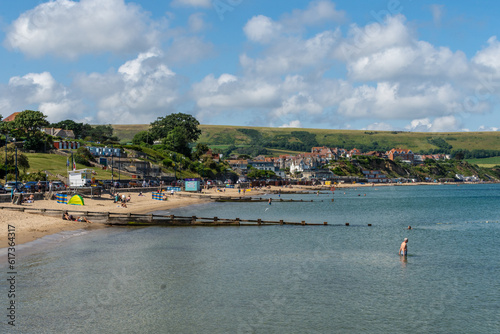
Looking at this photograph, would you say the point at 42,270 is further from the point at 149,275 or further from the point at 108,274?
the point at 149,275

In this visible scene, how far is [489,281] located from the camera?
26172mm

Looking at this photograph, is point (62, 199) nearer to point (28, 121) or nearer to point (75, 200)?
point (75, 200)

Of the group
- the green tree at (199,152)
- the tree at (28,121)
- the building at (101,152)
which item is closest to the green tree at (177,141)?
the green tree at (199,152)

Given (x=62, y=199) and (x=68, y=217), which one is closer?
(x=68, y=217)

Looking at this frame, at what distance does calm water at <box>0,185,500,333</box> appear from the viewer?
62.8 feet

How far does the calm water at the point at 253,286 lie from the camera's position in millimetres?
19141

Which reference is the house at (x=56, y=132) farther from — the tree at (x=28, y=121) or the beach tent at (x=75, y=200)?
the beach tent at (x=75, y=200)

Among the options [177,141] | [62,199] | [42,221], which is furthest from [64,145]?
[42,221]

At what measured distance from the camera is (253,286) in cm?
2450

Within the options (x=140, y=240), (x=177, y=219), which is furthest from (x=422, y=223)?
(x=140, y=240)

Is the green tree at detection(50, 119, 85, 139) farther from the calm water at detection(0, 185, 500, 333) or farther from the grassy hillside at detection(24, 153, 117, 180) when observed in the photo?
the calm water at detection(0, 185, 500, 333)

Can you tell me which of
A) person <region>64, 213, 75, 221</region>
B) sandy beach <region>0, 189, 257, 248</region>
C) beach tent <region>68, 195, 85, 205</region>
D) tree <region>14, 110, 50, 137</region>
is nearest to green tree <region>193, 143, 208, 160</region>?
tree <region>14, 110, 50, 137</region>

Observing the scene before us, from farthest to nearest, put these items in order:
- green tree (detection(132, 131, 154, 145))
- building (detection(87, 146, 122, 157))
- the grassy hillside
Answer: green tree (detection(132, 131, 154, 145)) → building (detection(87, 146, 122, 157)) → the grassy hillside

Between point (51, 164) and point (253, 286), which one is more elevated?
point (51, 164)
